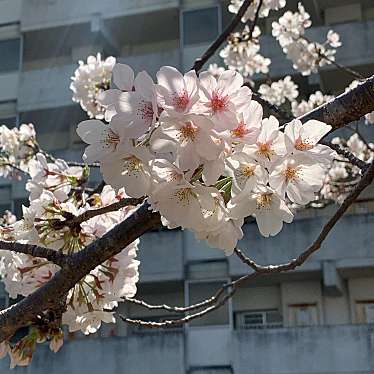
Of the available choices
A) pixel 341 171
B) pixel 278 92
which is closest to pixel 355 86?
→ pixel 341 171

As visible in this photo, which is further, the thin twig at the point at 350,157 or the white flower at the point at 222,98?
the thin twig at the point at 350,157

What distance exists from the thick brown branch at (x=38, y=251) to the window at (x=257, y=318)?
33.2 ft

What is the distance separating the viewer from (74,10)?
13.7m

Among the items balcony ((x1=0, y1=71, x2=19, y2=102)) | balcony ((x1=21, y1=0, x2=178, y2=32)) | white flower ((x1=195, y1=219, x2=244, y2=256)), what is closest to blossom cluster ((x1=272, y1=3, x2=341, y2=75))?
white flower ((x1=195, y1=219, x2=244, y2=256))

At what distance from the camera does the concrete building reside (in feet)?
33.1

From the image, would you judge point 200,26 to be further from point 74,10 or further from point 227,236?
point 227,236

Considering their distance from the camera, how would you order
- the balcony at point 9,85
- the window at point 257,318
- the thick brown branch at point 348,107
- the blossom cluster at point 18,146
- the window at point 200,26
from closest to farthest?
1. the thick brown branch at point 348,107
2. the blossom cluster at point 18,146
3. the window at point 257,318
4. the window at point 200,26
5. the balcony at point 9,85

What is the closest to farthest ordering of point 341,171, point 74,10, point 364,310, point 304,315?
point 341,171 → point 364,310 → point 304,315 → point 74,10

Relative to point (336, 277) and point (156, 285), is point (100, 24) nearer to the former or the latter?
point (156, 285)

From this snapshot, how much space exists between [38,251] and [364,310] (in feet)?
33.9

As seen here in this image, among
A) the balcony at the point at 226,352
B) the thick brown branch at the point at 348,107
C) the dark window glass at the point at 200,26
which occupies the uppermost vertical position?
the dark window glass at the point at 200,26

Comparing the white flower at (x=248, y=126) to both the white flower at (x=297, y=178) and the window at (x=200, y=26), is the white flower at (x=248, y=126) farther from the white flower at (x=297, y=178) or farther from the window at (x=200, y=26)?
the window at (x=200, y=26)

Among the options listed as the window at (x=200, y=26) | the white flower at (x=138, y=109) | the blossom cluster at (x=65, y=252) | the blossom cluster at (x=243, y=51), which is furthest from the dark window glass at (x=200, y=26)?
the white flower at (x=138, y=109)

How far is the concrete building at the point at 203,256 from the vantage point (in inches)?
397
